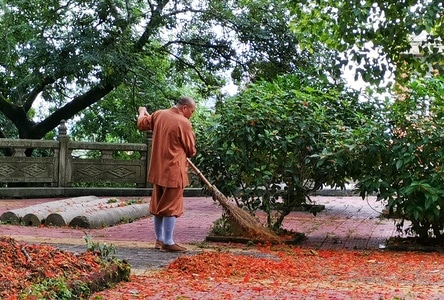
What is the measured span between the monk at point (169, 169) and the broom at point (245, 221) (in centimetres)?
88

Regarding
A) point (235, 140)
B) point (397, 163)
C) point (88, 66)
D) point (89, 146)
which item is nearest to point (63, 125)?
point (89, 146)

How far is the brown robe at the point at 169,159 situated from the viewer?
881 cm

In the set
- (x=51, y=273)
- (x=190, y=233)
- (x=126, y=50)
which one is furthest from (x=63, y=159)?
(x=51, y=273)

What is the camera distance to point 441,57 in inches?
328

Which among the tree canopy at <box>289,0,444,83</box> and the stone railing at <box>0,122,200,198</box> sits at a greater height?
the tree canopy at <box>289,0,444,83</box>

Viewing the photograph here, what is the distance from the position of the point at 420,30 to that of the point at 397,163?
6.22ft

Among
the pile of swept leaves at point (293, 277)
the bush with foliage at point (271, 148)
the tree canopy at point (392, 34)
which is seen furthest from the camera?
the bush with foliage at point (271, 148)

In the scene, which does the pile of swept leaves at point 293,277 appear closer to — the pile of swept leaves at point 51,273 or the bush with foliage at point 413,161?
the pile of swept leaves at point 51,273

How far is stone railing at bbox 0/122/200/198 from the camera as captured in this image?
1834 centimetres

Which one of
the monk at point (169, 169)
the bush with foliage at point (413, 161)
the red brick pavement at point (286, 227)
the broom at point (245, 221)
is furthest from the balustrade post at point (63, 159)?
the bush with foliage at point (413, 161)

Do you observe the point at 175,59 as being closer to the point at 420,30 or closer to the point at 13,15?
the point at 13,15

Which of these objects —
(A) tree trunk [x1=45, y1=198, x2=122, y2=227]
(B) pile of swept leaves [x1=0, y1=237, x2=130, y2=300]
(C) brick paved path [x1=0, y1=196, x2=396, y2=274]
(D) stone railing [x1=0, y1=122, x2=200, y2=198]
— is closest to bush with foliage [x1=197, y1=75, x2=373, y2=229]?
(C) brick paved path [x1=0, y1=196, x2=396, y2=274]

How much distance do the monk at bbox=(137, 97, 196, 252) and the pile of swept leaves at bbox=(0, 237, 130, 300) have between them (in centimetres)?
257

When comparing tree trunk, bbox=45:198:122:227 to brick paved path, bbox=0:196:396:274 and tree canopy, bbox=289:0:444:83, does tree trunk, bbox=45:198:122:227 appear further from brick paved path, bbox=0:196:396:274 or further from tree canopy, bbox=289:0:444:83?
tree canopy, bbox=289:0:444:83
